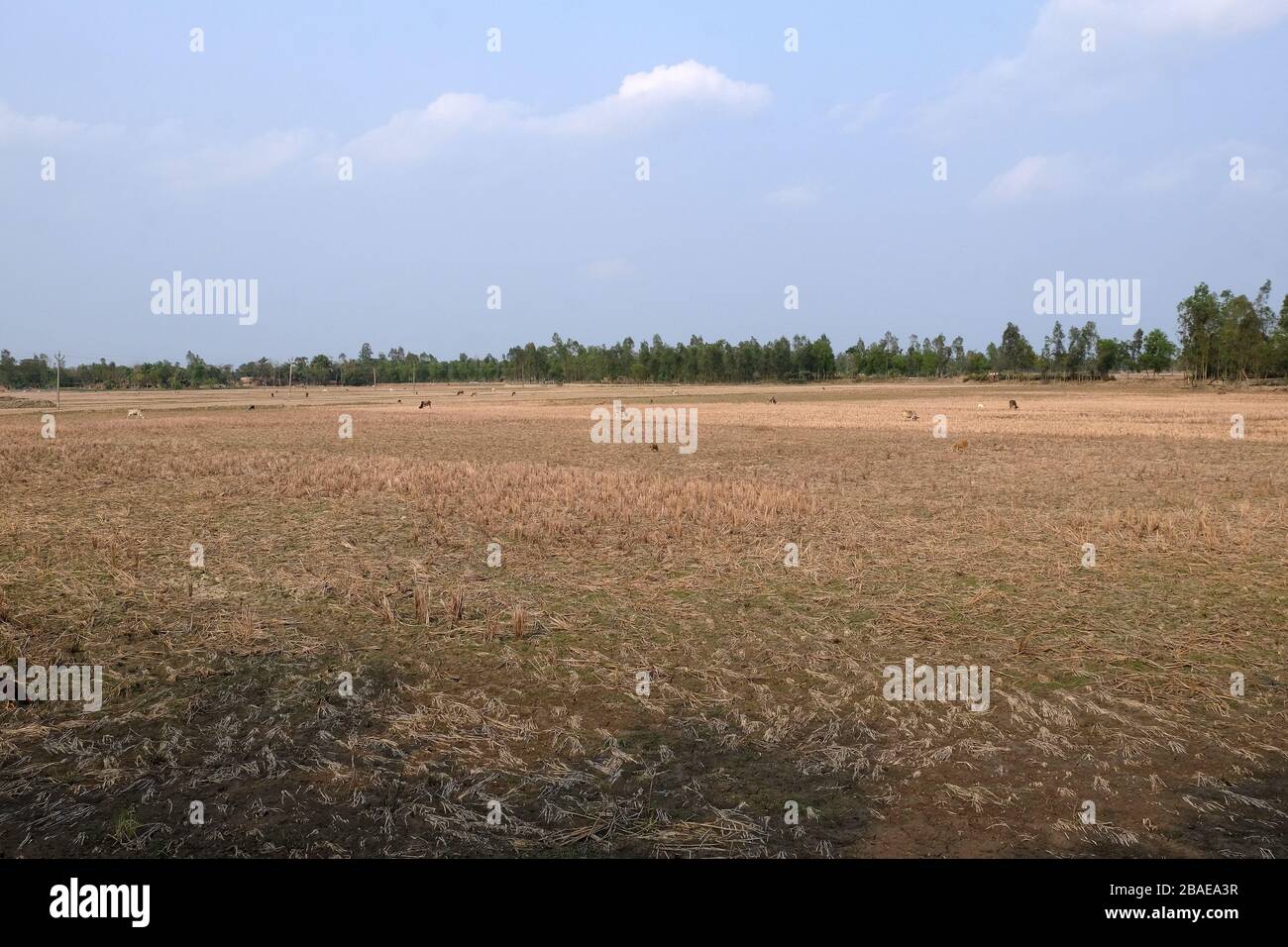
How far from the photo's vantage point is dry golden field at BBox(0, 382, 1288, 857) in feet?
16.1

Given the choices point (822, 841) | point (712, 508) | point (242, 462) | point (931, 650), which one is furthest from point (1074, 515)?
point (242, 462)

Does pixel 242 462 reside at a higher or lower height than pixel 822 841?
higher

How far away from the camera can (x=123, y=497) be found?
17.3 metres

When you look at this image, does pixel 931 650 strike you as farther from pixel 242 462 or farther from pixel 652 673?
pixel 242 462

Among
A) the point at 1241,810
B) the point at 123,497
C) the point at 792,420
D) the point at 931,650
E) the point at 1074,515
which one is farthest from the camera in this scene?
the point at 792,420

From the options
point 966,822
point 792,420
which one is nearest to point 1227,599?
point 966,822

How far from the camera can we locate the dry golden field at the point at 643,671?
16.1 ft

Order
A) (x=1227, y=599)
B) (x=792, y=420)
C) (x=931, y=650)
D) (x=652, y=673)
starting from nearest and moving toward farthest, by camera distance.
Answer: (x=652, y=673)
(x=931, y=650)
(x=1227, y=599)
(x=792, y=420)

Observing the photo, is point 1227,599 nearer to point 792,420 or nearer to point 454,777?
point 454,777

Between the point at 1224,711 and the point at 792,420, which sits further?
the point at 792,420

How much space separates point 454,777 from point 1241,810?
4.97 meters

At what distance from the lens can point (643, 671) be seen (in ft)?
24.2

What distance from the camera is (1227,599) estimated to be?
962 cm

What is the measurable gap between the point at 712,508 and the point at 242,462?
15.9 metres
